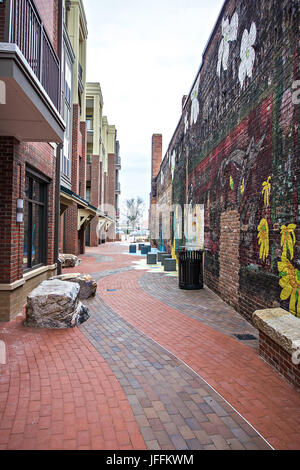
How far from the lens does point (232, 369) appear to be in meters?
4.02

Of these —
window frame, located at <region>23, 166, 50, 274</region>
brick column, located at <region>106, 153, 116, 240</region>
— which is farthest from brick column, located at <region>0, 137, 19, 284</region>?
brick column, located at <region>106, 153, 116, 240</region>

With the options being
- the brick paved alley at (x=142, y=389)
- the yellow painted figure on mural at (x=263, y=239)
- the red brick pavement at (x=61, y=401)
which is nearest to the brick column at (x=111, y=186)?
the yellow painted figure on mural at (x=263, y=239)

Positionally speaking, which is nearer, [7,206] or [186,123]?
[7,206]

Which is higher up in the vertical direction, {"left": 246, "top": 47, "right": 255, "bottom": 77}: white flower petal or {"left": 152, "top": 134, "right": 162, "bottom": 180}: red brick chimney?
{"left": 152, "top": 134, "right": 162, "bottom": 180}: red brick chimney

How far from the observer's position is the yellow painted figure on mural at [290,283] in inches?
173

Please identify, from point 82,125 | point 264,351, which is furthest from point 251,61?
point 82,125

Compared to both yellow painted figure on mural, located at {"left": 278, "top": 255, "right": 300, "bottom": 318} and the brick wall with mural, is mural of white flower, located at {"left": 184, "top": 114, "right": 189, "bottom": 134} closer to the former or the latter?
the brick wall with mural

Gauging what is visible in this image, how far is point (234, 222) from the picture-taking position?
7.11 meters

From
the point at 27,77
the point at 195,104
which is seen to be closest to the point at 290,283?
the point at 27,77

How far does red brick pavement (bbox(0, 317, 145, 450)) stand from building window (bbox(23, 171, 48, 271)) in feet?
10.7

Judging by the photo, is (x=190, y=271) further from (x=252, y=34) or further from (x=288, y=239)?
(x=252, y=34)

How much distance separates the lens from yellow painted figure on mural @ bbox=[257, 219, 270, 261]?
536 centimetres

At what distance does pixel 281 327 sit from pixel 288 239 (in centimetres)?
137

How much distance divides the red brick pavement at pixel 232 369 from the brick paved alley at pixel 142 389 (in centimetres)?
1
